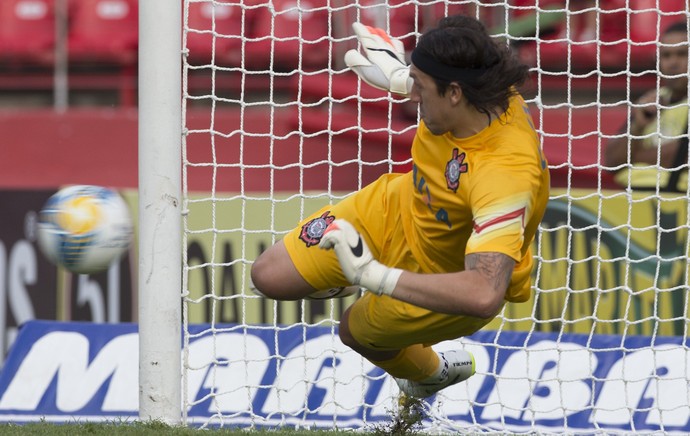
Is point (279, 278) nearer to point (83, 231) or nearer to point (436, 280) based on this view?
point (436, 280)

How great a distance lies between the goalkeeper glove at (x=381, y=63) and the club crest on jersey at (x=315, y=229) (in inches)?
19.6

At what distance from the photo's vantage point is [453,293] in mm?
3111

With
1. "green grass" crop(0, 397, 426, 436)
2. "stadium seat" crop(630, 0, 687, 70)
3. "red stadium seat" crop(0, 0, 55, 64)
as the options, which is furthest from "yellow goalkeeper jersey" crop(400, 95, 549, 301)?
"red stadium seat" crop(0, 0, 55, 64)

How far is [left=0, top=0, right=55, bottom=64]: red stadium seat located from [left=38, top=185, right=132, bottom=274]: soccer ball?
543 cm

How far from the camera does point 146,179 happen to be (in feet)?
14.3

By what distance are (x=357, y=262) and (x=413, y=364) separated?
1.03m

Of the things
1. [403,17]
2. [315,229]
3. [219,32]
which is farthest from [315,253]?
[219,32]

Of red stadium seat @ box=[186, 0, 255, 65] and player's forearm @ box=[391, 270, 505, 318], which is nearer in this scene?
player's forearm @ box=[391, 270, 505, 318]

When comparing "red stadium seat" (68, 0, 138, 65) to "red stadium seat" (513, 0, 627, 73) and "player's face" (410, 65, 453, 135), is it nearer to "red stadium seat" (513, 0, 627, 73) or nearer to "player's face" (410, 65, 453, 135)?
"red stadium seat" (513, 0, 627, 73)

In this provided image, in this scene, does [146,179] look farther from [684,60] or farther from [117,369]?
[684,60]

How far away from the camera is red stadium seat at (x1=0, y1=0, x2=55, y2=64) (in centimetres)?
952

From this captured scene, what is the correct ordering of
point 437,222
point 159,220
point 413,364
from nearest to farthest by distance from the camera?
1. point 437,222
2. point 413,364
3. point 159,220

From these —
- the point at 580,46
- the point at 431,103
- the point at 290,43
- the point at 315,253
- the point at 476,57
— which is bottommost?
the point at 290,43

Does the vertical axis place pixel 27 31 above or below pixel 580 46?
below
